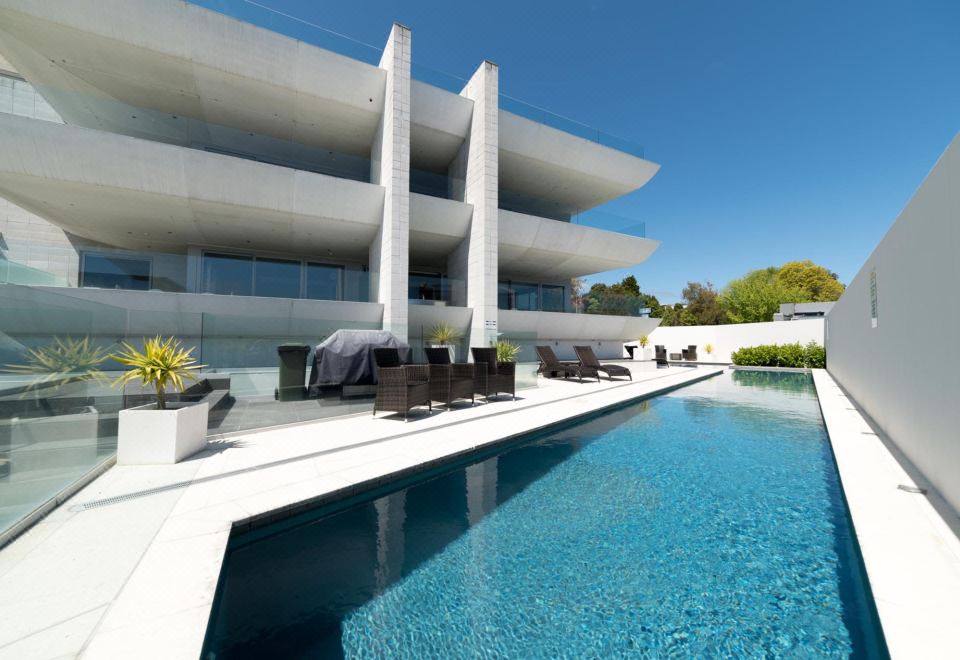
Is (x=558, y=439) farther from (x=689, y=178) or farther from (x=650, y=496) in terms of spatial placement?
(x=689, y=178)

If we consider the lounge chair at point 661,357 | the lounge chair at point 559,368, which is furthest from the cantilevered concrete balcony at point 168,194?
the lounge chair at point 661,357

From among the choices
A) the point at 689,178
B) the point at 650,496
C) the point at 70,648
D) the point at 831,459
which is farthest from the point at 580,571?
the point at 689,178

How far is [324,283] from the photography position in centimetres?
1421

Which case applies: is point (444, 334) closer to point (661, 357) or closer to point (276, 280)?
point (276, 280)

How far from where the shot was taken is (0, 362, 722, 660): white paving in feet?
5.54

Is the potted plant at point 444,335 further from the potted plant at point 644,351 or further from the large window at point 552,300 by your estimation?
the potted plant at point 644,351

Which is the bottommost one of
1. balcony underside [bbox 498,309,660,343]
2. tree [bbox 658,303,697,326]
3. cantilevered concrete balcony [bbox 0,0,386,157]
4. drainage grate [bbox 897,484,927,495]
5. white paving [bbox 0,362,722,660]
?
white paving [bbox 0,362,722,660]

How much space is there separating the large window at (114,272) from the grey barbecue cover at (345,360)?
7915mm

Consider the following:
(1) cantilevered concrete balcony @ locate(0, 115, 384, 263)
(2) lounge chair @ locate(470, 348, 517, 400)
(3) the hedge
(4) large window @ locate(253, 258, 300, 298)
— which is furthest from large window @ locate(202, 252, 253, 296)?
(3) the hedge

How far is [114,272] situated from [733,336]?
30.3 m

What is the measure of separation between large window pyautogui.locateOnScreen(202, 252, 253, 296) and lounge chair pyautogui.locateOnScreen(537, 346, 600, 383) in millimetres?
10651

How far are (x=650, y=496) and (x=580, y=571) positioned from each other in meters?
1.64

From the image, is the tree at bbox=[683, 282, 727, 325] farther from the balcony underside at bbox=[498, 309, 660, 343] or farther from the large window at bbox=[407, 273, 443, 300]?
the large window at bbox=[407, 273, 443, 300]

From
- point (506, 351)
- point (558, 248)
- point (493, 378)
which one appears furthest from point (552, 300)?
point (493, 378)
